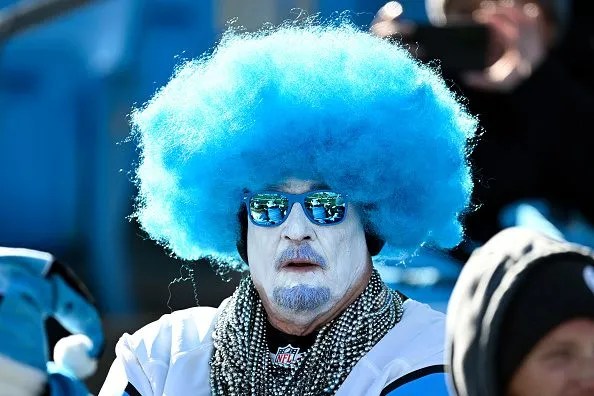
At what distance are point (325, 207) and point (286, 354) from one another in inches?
13.5

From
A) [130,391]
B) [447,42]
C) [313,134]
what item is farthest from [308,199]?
[447,42]

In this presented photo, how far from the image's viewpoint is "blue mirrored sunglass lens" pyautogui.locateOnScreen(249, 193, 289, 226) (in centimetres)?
289

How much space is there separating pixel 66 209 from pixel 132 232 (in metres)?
0.33

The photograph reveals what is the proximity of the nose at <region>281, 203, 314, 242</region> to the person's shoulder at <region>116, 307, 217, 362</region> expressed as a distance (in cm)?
32

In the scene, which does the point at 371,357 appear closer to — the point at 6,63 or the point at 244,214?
the point at 244,214

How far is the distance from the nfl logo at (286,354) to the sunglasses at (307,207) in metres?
0.28

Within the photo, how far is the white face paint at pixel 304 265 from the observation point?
2860mm

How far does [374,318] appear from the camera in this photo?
2.86 m

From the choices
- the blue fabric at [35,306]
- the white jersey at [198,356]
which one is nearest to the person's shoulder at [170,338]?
the white jersey at [198,356]

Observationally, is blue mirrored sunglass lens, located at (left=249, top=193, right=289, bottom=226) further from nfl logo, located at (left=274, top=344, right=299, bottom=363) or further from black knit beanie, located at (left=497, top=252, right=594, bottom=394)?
black knit beanie, located at (left=497, top=252, right=594, bottom=394)

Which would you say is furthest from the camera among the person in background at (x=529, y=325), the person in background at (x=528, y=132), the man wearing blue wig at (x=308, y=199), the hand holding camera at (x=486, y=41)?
the hand holding camera at (x=486, y=41)

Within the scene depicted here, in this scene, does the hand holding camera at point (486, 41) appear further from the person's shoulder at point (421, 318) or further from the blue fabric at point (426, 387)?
the blue fabric at point (426, 387)

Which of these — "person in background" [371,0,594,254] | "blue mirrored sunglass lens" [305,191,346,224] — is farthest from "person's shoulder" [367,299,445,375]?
"person in background" [371,0,594,254]

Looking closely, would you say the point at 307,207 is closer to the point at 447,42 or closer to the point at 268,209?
the point at 268,209
